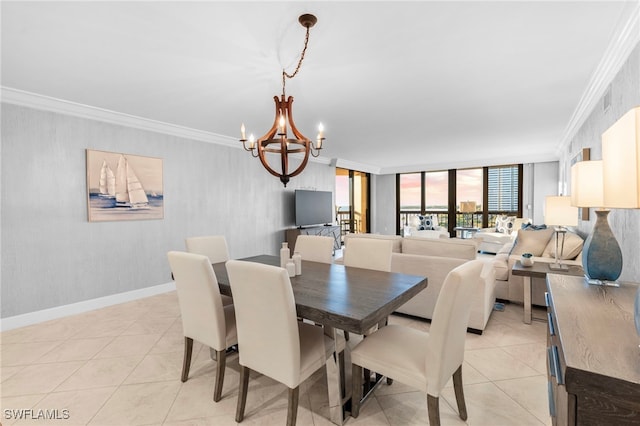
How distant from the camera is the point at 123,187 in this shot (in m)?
3.81

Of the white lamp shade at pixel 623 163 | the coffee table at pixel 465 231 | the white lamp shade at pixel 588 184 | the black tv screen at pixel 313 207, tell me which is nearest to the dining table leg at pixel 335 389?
the white lamp shade at pixel 623 163

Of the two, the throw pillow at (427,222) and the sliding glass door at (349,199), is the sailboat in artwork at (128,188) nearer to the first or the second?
the sliding glass door at (349,199)

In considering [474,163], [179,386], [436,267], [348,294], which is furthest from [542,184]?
[179,386]

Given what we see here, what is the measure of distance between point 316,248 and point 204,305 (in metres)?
1.36

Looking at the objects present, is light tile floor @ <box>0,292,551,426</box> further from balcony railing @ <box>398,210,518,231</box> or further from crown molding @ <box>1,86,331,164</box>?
balcony railing @ <box>398,210,518,231</box>

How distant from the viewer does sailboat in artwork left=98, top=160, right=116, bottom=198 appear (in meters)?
3.61

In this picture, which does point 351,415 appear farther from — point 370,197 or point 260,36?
point 370,197

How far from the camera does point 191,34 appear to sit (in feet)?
6.57

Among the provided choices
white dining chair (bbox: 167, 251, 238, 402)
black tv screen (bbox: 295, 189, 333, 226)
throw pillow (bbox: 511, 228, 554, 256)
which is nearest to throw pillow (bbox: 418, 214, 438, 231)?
black tv screen (bbox: 295, 189, 333, 226)

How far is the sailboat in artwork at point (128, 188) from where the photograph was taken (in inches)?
148

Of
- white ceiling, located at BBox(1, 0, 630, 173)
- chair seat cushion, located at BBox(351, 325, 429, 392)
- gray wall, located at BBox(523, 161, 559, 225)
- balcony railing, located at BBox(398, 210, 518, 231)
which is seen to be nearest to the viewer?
chair seat cushion, located at BBox(351, 325, 429, 392)

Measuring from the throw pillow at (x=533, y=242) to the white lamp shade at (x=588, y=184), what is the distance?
2470 millimetres

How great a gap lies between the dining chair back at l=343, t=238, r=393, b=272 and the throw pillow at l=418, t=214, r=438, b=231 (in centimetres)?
584

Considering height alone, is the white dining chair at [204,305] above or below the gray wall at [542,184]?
below
